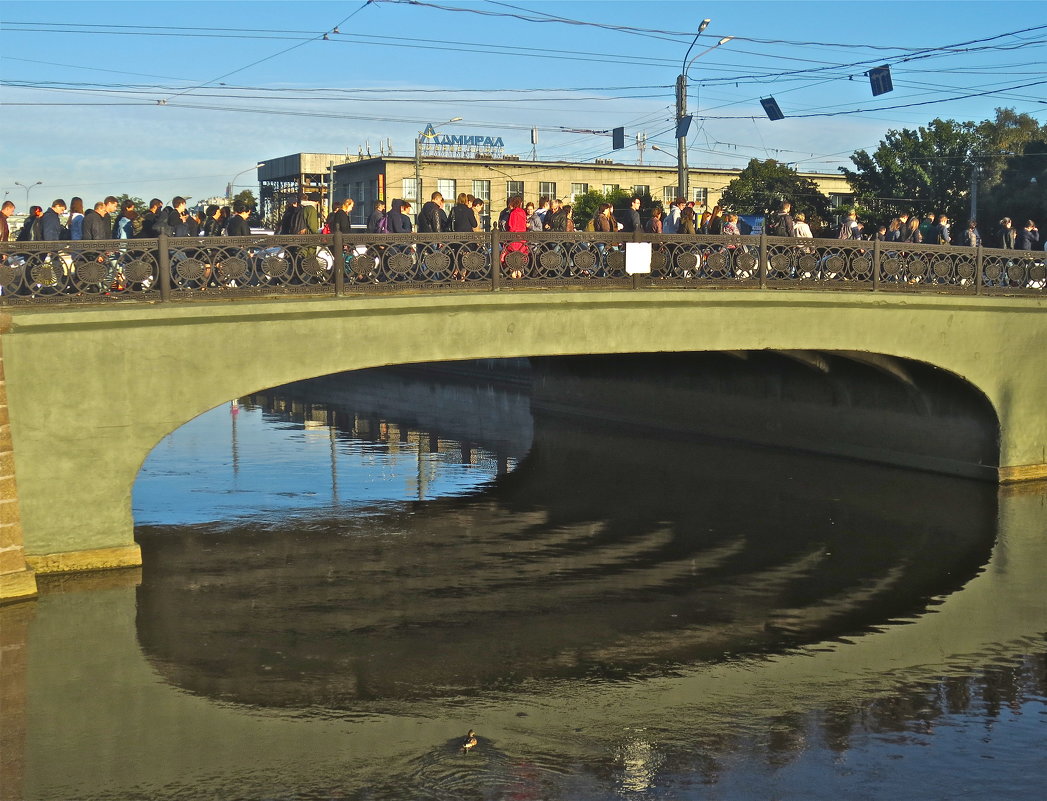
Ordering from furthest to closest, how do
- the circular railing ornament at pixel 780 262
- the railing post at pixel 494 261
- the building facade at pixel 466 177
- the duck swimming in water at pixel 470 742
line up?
the building facade at pixel 466 177 < the circular railing ornament at pixel 780 262 < the railing post at pixel 494 261 < the duck swimming in water at pixel 470 742

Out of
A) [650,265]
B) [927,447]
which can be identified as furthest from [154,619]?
[927,447]

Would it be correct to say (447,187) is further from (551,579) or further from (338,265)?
(551,579)

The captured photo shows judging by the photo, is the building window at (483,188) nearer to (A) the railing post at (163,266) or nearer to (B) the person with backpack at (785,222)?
(B) the person with backpack at (785,222)

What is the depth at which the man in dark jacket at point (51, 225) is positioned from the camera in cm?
1609

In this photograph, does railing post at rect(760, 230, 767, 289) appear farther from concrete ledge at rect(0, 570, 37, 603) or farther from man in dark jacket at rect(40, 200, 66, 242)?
concrete ledge at rect(0, 570, 37, 603)

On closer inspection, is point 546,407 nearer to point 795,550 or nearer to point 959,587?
point 795,550

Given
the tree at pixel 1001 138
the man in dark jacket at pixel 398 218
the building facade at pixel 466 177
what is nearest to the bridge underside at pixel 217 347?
the man in dark jacket at pixel 398 218

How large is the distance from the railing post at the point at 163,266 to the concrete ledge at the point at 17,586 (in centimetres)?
387

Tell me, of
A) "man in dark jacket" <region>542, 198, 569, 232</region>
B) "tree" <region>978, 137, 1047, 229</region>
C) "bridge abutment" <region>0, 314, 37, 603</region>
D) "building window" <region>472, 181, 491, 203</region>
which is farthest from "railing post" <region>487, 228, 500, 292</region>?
"building window" <region>472, 181, 491, 203</region>

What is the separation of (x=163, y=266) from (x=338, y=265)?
236 centimetres

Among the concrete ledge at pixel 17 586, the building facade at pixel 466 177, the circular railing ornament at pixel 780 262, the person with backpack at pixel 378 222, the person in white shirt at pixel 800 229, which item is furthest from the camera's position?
the building facade at pixel 466 177

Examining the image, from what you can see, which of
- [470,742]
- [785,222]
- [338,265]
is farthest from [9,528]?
[785,222]

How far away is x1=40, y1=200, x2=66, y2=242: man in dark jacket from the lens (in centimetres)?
1609

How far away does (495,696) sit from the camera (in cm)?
1146
